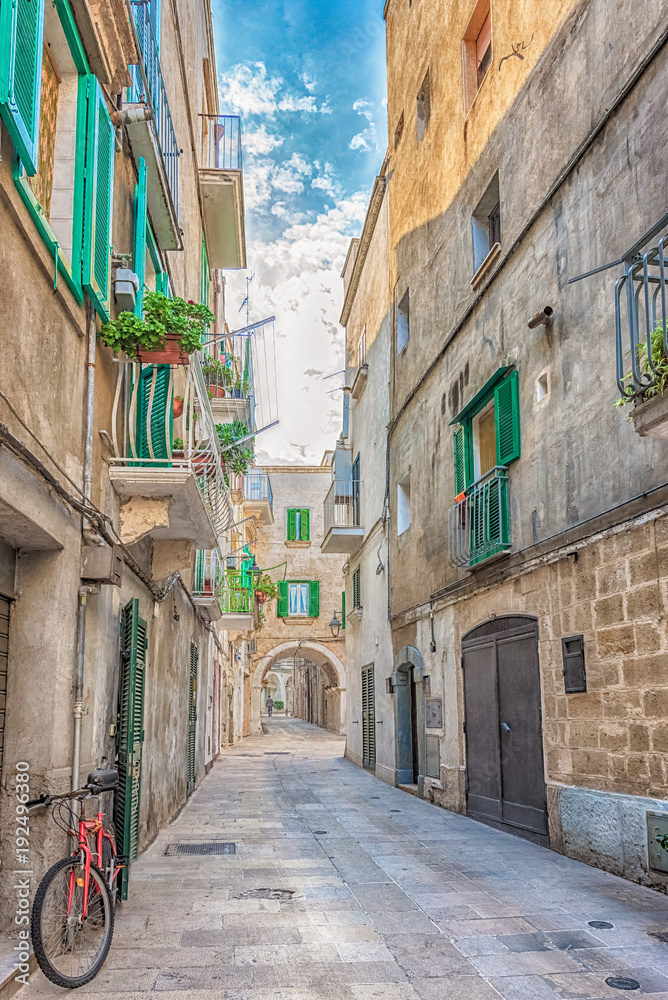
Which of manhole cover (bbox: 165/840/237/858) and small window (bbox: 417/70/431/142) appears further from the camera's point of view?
small window (bbox: 417/70/431/142)

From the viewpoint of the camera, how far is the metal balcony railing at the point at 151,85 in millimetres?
7926

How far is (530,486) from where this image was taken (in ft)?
31.2

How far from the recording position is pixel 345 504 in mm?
21438

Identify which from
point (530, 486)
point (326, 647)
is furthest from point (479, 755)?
point (326, 647)

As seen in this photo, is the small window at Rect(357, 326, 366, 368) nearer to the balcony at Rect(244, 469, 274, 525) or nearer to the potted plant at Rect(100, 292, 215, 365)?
the balcony at Rect(244, 469, 274, 525)

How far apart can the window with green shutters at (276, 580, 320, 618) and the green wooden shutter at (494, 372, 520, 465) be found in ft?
86.8

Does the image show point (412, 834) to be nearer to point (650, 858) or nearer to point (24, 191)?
point (650, 858)

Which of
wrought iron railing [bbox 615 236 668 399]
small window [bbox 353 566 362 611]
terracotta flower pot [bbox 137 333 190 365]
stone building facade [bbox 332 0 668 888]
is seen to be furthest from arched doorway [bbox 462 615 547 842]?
small window [bbox 353 566 362 611]

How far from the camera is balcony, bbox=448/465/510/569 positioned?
33.3ft

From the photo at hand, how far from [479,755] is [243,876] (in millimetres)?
4435

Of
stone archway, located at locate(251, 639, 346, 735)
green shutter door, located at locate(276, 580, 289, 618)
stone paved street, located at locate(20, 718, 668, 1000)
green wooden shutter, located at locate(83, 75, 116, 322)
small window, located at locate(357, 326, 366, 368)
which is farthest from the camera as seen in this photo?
green shutter door, located at locate(276, 580, 289, 618)

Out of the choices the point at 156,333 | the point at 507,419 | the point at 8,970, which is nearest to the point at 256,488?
the point at 507,419

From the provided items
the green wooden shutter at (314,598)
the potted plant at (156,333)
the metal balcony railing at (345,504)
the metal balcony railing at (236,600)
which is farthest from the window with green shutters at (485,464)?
the green wooden shutter at (314,598)

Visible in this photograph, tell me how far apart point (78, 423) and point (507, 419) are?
5.82 m
